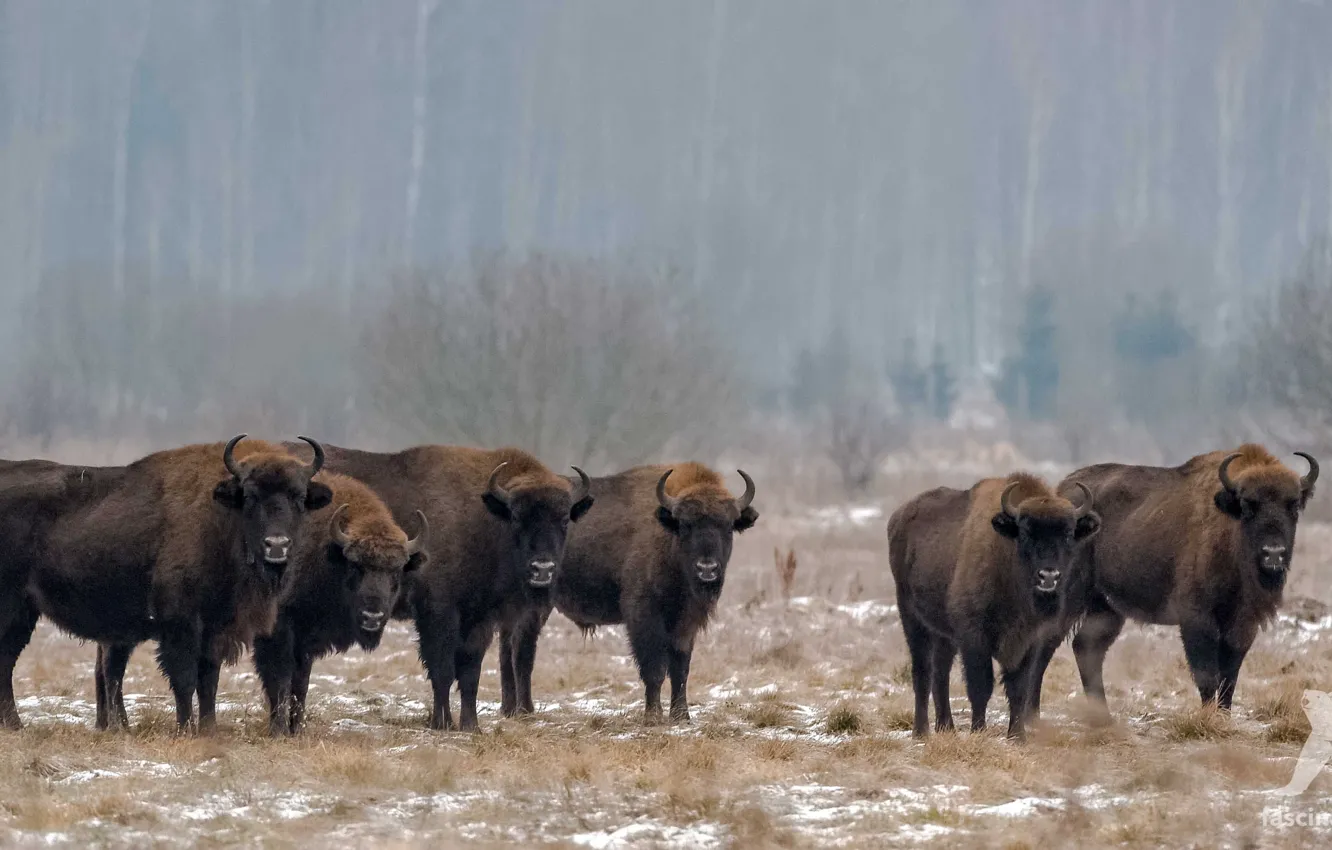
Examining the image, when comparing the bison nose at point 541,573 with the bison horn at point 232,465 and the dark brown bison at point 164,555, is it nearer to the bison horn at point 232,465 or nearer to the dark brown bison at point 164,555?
the dark brown bison at point 164,555

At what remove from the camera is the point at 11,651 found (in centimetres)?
1247

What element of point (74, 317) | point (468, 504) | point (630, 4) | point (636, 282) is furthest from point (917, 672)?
point (630, 4)

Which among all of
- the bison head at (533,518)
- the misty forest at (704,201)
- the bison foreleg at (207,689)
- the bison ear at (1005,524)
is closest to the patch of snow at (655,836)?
the bison foreleg at (207,689)

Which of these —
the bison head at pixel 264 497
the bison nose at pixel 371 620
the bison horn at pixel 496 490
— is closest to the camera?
the bison head at pixel 264 497

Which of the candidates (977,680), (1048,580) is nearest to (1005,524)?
(1048,580)

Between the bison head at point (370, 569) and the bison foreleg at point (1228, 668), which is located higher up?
the bison head at point (370, 569)

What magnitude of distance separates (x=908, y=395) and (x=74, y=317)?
2181 inches

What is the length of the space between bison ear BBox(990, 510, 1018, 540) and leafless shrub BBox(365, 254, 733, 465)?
109 ft

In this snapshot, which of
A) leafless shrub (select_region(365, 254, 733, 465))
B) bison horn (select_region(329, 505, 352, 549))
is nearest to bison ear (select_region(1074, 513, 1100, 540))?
bison horn (select_region(329, 505, 352, 549))

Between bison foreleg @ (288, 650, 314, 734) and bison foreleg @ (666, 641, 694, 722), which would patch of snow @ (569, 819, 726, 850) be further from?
bison foreleg @ (666, 641, 694, 722)

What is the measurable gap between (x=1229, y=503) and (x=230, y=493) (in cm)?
780

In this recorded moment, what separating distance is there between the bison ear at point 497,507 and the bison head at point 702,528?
1.34 metres

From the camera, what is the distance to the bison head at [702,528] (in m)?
13.8

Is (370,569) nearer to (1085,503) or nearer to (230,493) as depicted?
(230,493)
